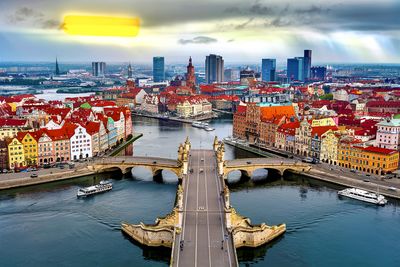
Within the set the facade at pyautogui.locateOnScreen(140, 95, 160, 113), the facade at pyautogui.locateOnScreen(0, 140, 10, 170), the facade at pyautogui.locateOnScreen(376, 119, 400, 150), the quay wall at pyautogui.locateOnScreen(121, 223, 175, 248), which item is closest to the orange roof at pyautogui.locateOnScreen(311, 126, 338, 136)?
the facade at pyautogui.locateOnScreen(376, 119, 400, 150)

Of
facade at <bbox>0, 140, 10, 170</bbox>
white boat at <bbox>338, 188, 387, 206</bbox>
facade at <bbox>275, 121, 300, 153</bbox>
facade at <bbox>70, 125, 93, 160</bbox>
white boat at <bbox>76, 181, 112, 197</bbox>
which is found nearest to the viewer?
white boat at <bbox>338, 188, 387, 206</bbox>

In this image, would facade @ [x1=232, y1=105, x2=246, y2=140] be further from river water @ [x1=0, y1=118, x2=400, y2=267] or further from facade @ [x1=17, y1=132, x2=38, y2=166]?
facade @ [x1=17, y1=132, x2=38, y2=166]

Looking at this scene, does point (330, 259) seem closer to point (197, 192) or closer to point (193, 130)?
point (197, 192)

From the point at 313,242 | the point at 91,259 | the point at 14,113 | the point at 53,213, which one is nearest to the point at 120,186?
the point at 53,213

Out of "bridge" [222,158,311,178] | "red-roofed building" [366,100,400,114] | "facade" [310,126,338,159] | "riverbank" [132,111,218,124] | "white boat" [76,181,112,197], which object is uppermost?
"red-roofed building" [366,100,400,114]

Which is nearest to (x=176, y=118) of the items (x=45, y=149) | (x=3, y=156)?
(x=45, y=149)

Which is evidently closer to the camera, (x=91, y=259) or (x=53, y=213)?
(x=91, y=259)

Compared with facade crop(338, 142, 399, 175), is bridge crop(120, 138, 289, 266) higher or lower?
lower
